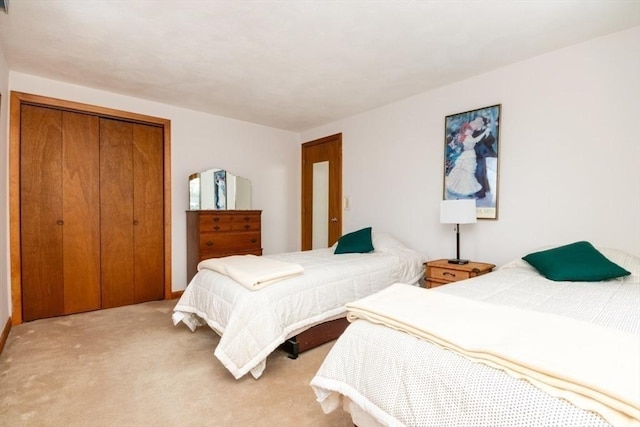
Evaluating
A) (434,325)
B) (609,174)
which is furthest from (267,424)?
(609,174)

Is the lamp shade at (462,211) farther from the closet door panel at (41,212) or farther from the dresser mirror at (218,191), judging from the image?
the closet door panel at (41,212)

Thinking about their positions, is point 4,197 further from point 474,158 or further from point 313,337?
point 474,158

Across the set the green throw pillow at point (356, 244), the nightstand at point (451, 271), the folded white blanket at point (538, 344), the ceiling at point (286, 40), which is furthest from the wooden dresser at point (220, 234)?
the folded white blanket at point (538, 344)

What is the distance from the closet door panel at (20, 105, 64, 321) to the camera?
3.06 m

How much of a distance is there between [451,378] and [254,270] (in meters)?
1.63

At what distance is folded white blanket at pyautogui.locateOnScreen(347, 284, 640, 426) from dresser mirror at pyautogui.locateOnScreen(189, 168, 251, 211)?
9.96 ft

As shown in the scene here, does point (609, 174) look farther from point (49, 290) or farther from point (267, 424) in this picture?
point (49, 290)

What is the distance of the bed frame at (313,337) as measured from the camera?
7.68 feet

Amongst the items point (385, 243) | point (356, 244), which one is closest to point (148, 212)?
point (356, 244)

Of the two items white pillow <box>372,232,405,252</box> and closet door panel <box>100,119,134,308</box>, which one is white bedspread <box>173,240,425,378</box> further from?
closet door panel <box>100,119,134,308</box>

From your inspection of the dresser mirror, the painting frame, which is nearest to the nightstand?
the painting frame

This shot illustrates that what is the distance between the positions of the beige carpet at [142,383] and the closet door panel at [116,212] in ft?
2.41

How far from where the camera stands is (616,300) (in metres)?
1.61

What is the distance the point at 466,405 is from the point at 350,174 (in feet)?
11.6
